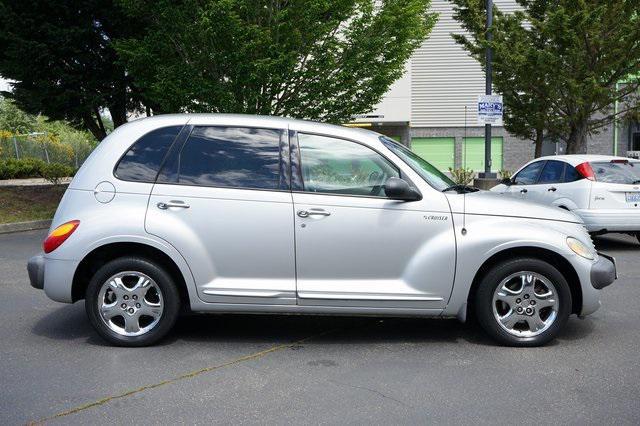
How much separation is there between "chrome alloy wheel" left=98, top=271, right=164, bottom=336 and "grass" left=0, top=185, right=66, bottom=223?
9392 mm

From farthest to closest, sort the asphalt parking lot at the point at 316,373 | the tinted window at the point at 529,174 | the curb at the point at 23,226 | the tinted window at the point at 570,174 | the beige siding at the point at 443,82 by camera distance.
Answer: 1. the beige siding at the point at 443,82
2. the curb at the point at 23,226
3. the tinted window at the point at 529,174
4. the tinted window at the point at 570,174
5. the asphalt parking lot at the point at 316,373

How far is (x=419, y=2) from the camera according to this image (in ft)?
46.7

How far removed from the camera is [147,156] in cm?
505

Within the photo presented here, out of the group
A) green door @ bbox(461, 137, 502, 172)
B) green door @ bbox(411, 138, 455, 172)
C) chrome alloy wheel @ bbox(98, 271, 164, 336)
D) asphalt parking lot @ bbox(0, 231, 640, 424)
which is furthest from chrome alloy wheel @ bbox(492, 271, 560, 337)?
green door @ bbox(461, 137, 502, 172)

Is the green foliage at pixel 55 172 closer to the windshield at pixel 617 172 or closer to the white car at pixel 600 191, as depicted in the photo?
the white car at pixel 600 191

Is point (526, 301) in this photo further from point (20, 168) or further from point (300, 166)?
point (20, 168)

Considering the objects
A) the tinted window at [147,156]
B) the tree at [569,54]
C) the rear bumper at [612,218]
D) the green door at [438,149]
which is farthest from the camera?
the green door at [438,149]

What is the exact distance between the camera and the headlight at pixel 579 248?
4.86 meters

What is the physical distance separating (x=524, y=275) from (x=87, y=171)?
3.49 meters

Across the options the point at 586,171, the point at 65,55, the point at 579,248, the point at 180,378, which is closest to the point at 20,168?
the point at 65,55

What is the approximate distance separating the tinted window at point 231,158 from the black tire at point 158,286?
28.5 inches

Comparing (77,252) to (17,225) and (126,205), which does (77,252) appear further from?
(17,225)

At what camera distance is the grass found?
1362cm

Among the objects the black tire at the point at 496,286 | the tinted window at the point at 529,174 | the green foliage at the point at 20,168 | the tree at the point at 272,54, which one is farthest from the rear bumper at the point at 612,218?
the green foliage at the point at 20,168
